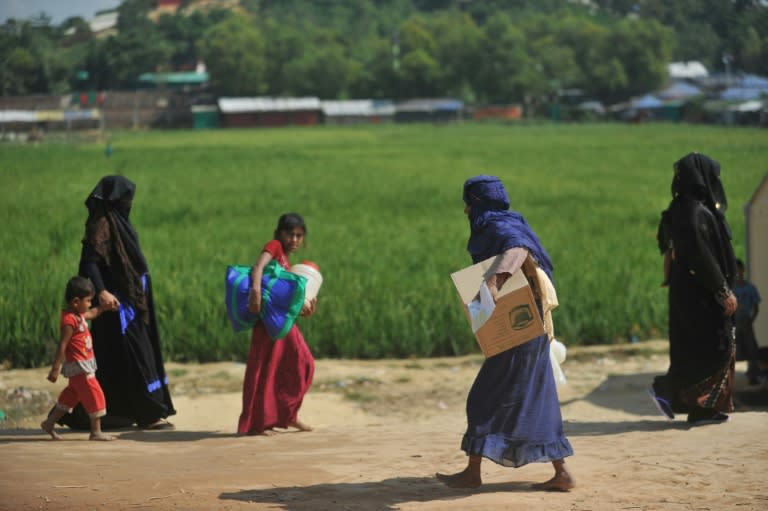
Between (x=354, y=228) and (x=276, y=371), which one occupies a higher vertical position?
(x=276, y=371)

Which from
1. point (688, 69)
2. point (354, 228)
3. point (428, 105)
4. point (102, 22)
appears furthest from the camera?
point (428, 105)

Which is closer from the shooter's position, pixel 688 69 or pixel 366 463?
pixel 366 463

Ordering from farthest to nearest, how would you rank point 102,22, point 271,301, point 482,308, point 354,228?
point 354,228, point 102,22, point 271,301, point 482,308

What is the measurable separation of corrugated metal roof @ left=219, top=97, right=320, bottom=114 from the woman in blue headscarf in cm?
4296

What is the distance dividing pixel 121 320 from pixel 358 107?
244ft

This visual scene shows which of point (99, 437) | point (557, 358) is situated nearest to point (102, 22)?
point (99, 437)

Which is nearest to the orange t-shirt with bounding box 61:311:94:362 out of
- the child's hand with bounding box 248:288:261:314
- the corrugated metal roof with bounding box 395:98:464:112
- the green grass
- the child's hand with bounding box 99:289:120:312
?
the child's hand with bounding box 99:289:120:312

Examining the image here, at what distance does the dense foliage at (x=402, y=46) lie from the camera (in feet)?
51.6

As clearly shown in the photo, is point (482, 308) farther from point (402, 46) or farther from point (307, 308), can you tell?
point (402, 46)

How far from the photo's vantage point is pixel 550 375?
5.72 m

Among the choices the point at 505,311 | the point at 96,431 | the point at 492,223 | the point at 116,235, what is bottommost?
the point at 96,431

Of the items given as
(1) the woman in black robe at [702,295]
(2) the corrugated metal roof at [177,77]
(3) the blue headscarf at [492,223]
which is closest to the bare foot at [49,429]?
(3) the blue headscarf at [492,223]

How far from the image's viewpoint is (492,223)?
575cm

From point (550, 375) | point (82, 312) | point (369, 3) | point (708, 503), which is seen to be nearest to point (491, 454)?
point (550, 375)
